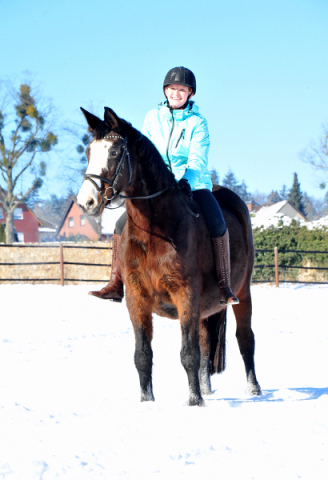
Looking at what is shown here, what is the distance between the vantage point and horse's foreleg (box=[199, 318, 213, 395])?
488cm

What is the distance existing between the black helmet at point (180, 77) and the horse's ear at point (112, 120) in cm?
91

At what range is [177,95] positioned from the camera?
430 cm

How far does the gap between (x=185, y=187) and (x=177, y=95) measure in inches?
34.4

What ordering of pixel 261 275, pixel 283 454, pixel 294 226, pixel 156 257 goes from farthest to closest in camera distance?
pixel 294 226 < pixel 261 275 < pixel 156 257 < pixel 283 454

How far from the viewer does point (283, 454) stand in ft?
8.75

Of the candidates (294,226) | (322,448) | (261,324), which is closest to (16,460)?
(322,448)

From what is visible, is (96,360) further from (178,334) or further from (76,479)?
(76,479)

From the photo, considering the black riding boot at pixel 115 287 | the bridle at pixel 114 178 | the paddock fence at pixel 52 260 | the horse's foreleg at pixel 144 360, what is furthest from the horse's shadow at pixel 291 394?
the paddock fence at pixel 52 260

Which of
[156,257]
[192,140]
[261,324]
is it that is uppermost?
[192,140]

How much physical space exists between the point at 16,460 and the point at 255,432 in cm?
140

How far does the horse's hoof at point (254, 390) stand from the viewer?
485cm

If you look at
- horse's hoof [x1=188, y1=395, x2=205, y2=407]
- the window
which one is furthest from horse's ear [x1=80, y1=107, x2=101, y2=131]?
the window

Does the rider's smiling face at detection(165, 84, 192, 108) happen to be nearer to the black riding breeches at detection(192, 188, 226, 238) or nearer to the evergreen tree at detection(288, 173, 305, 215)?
the black riding breeches at detection(192, 188, 226, 238)

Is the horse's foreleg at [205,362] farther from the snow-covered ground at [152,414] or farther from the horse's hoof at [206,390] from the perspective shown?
the snow-covered ground at [152,414]
